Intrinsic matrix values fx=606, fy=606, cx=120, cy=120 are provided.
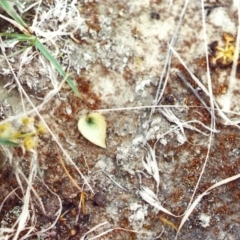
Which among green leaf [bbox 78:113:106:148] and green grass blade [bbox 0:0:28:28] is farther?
green leaf [bbox 78:113:106:148]

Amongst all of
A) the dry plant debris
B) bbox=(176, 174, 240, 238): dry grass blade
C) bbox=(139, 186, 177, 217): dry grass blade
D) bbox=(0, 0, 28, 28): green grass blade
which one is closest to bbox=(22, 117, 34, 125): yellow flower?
the dry plant debris

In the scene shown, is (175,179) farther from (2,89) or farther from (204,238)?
(2,89)

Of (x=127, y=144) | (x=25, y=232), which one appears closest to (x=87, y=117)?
(x=127, y=144)

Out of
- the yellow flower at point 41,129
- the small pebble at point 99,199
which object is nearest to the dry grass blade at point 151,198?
the small pebble at point 99,199

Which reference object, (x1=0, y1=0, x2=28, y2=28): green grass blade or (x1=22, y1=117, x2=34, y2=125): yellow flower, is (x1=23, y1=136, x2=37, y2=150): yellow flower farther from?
(x1=0, y1=0, x2=28, y2=28): green grass blade

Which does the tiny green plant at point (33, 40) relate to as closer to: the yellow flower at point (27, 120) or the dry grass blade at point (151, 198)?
the yellow flower at point (27, 120)

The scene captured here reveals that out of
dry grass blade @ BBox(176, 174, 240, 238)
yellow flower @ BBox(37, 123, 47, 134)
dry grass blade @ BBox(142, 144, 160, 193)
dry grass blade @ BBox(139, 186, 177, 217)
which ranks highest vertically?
yellow flower @ BBox(37, 123, 47, 134)

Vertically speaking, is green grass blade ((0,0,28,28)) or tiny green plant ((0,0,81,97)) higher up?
green grass blade ((0,0,28,28))
